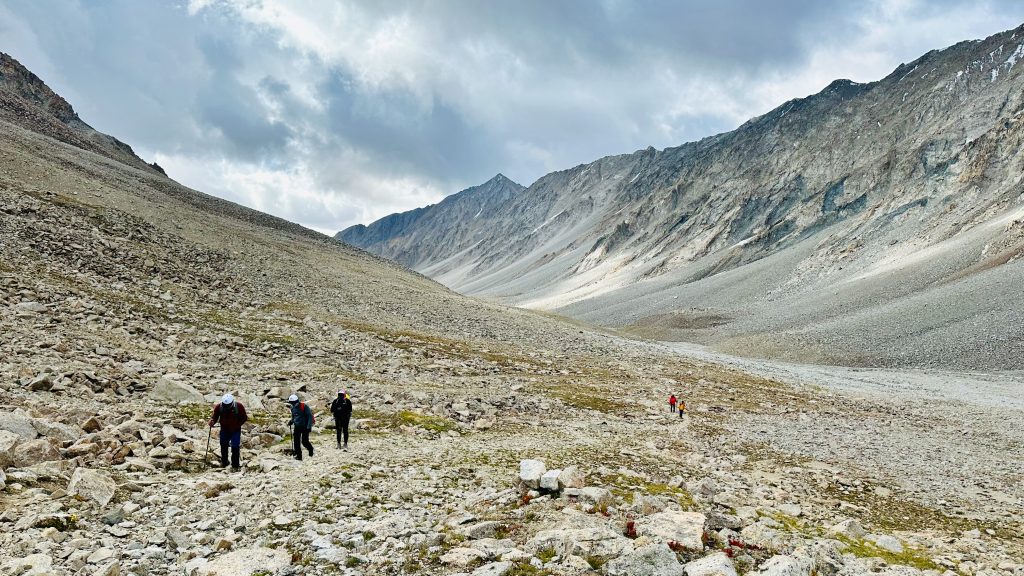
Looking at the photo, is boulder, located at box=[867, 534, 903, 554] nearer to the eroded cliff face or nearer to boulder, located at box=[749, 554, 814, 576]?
boulder, located at box=[749, 554, 814, 576]

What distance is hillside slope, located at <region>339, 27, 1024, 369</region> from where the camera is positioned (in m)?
64.6

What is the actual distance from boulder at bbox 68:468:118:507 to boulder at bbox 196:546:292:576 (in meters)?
2.99

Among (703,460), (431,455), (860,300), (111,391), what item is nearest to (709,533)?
(431,455)

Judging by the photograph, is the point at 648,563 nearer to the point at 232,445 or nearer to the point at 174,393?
the point at 232,445

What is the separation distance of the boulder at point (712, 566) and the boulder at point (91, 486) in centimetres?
903

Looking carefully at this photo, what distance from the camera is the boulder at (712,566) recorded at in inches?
256

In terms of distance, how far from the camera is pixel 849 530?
10234mm

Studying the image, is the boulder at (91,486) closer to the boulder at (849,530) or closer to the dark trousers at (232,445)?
the dark trousers at (232,445)

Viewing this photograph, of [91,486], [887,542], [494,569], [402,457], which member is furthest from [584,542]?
[91,486]

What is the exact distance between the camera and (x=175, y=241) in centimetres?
4512

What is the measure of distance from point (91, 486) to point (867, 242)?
448 feet

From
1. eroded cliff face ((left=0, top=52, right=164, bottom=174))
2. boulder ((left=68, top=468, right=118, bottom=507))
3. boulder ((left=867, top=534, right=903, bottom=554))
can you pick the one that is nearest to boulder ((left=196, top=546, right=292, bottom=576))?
boulder ((left=68, top=468, right=118, bottom=507))

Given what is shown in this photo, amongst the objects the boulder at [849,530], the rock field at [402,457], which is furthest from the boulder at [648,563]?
the boulder at [849,530]

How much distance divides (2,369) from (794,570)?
19.4m
